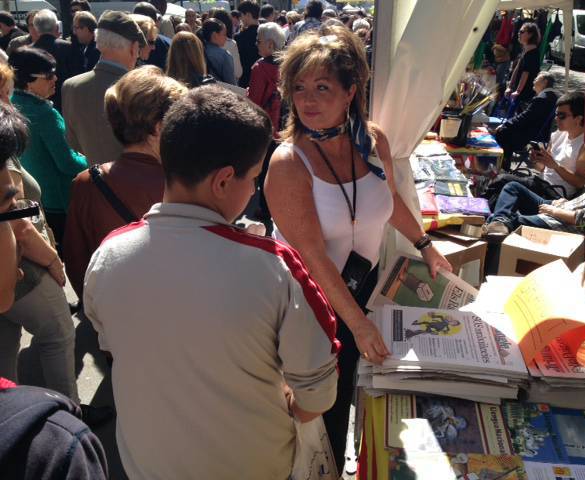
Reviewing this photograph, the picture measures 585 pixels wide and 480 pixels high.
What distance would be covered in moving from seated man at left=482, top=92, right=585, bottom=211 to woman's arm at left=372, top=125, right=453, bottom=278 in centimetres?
209

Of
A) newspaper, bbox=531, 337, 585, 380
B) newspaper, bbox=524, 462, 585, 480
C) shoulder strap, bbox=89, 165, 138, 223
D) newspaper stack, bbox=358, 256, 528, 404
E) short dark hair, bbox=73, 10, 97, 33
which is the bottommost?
newspaper, bbox=524, 462, 585, 480

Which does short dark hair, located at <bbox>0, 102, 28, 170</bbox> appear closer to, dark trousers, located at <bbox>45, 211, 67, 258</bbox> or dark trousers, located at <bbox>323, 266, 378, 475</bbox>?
dark trousers, located at <bbox>323, 266, 378, 475</bbox>

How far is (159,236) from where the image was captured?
3.12 feet

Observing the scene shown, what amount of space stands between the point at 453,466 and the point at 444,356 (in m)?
0.28

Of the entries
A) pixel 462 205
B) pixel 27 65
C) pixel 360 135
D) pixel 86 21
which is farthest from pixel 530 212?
pixel 86 21

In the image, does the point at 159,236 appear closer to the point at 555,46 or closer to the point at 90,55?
the point at 90,55

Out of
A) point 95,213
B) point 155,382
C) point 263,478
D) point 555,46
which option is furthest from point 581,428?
point 555,46

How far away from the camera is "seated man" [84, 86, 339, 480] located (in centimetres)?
93

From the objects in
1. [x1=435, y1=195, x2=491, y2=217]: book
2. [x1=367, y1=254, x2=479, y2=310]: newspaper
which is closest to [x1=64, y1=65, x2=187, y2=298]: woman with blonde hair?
[x1=367, y1=254, x2=479, y2=310]: newspaper

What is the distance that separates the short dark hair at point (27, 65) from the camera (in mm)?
2662

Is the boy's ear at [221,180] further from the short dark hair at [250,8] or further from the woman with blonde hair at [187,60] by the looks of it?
the short dark hair at [250,8]

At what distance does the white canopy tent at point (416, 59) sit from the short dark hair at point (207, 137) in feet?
3.64

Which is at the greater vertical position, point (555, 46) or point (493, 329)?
point (493, 329)

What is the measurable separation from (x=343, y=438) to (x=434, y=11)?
1598 mm
